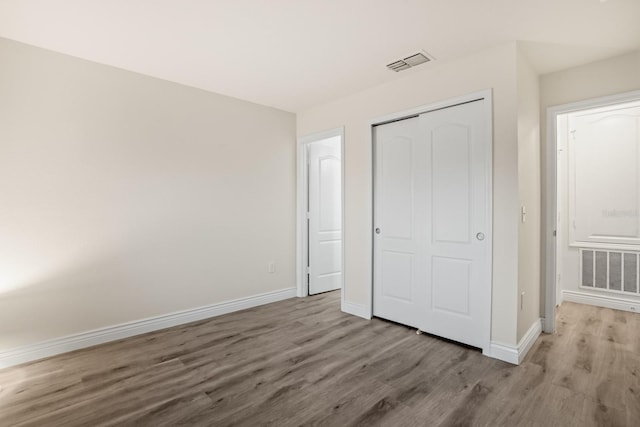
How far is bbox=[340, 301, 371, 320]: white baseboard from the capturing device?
11.7ft

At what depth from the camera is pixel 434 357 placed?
2.62 m

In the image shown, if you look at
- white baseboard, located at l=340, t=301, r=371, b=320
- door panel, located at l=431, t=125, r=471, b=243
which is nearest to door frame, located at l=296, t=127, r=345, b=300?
white baseboard, located at l=340, t=301, r=371, b=320

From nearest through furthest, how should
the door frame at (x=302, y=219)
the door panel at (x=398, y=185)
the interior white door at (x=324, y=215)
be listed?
the door panel at (x=398, y=185) < the door frame at (x=302, y=219) < the interior white door at (x=324, y=215)

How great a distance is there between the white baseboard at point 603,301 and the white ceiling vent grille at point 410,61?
145 inches

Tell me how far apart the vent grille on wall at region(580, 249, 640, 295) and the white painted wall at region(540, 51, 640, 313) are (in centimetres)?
150

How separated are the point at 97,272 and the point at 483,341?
3.54 m

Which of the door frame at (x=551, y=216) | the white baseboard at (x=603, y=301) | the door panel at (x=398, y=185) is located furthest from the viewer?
the white baseboard at (x=603, y=301)

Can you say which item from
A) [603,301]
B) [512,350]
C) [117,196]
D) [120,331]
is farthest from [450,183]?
[120,331]

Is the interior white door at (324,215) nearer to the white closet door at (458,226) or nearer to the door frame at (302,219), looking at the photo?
the door frame at (302,219)

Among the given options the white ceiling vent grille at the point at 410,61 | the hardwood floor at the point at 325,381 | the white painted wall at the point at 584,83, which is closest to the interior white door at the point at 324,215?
the hardwood floor at the point at 325,381

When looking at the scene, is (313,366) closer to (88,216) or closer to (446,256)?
(446,256)

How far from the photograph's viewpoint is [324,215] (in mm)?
4664

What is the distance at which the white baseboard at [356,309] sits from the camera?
11.7ft

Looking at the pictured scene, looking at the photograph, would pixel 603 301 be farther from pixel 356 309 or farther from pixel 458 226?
pixel 356 309
